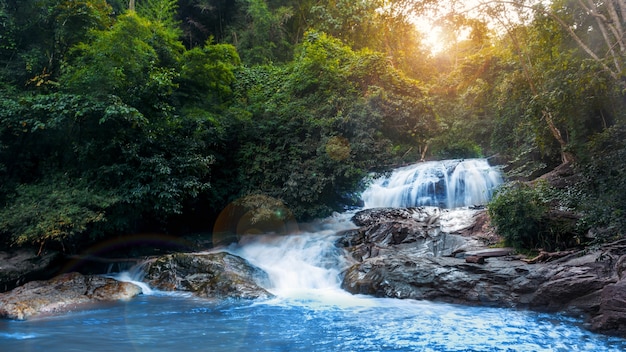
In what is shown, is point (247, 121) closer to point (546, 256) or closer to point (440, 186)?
point (440, 186)

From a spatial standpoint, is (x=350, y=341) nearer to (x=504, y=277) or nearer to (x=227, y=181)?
(x=504, y=277)

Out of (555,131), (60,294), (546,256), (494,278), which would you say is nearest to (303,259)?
(494,278)

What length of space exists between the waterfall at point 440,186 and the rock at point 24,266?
454 inches

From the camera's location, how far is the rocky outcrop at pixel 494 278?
277 inches

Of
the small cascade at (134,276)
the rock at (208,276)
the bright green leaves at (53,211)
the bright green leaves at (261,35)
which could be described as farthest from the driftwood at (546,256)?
the bright green leaves at (261,35)

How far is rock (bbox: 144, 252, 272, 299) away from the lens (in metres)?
9.42

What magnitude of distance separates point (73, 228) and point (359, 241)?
8111mm

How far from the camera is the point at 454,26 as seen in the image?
10.5 meters

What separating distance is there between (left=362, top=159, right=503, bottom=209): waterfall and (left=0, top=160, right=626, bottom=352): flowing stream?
813 cm

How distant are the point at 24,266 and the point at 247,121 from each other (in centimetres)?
785

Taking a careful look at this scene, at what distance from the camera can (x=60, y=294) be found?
873 cm

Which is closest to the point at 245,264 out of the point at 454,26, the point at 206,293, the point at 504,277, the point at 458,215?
the point at 206,293

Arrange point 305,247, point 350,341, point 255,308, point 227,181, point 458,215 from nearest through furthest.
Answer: point 350,341
point 255,308
point 305,247
point 458,215
point 227,181

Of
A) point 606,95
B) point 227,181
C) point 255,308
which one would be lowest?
point 255,308
